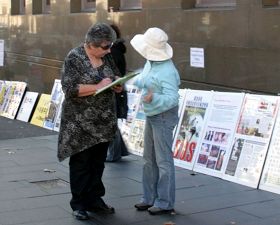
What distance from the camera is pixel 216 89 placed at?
27.9ft

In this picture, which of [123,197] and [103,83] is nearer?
[103,83]

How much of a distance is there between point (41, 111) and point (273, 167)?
272 inches

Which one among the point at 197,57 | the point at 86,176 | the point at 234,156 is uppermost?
the point at 197,57

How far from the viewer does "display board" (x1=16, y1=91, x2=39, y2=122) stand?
12891 millimetres

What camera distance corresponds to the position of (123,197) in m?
6.38

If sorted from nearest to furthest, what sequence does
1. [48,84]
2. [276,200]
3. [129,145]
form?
1. [276,200]
2. [129,145]
3. [48,84]

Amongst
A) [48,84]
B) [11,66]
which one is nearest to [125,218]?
[48,84]

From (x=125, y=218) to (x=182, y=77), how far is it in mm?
4035

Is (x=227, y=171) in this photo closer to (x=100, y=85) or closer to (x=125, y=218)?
(x=125, y=218)

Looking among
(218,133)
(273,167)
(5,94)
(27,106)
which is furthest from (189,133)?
(5,94)

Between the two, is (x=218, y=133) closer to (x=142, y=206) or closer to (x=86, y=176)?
(x=142, y=206)

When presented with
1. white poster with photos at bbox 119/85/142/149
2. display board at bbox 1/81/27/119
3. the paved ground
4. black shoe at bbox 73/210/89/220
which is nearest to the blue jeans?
the paved ground

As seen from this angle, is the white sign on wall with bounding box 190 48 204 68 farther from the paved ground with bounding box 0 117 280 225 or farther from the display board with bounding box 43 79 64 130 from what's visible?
the display board with bounding box 43 79 64 130

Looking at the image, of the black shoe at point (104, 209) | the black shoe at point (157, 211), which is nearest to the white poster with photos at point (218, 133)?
the black shoe at point (157, 211)
